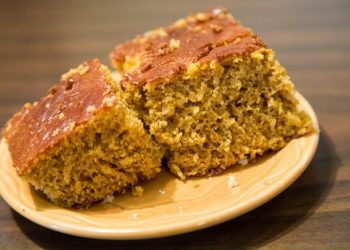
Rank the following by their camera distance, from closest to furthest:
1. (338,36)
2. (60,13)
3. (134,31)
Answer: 1. (338,36)
2. (134,31)
3. (60,13)

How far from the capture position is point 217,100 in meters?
1.75

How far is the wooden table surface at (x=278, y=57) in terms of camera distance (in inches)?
62.6

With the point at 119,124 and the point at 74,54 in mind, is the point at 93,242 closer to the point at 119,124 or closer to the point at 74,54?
the point at 119,124

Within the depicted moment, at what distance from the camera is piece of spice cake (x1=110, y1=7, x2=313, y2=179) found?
1.71m

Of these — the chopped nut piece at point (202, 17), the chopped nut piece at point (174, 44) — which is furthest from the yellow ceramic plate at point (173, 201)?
the chopped nut piece at point (202, 17)

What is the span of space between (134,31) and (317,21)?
1.35m

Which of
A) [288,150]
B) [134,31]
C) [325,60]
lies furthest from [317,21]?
[288,150]

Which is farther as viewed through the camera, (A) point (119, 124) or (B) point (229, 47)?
(B) point (229, 47)

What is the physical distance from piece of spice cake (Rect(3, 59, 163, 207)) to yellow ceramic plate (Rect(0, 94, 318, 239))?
0.22 ft

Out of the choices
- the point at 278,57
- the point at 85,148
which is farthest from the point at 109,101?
the point at 278,57

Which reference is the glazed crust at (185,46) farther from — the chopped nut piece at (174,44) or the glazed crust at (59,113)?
the glazed crust at (59,113)

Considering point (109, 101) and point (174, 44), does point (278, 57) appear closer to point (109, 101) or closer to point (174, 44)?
point (174, 44)

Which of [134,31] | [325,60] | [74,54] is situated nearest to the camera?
[325,60]

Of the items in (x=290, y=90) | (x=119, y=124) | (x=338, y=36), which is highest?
(x=119, y=124)
